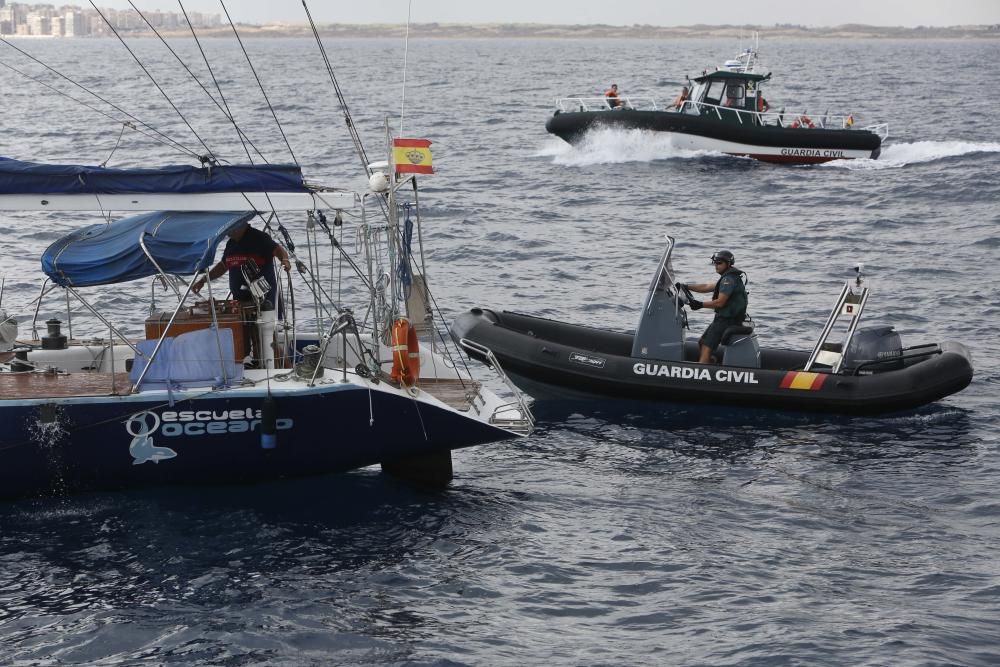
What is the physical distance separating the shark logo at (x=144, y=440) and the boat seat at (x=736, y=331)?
22.9ft

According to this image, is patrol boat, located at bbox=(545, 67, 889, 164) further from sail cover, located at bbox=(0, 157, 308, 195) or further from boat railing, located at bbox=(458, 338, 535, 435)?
sail cover, located at bbox=(0, 157, 308, 195)

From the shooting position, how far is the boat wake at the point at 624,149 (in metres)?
37.8

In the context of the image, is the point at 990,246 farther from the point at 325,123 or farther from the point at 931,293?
the point at 325,123

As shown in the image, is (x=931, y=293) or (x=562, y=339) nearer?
(x=562, y=339)

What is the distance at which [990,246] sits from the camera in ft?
83.6

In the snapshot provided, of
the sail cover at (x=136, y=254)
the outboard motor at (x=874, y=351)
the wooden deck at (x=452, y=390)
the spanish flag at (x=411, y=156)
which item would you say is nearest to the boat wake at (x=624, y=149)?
the outboard motor at (x=874, y=351)

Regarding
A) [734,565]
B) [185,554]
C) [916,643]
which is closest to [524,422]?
[734,565]

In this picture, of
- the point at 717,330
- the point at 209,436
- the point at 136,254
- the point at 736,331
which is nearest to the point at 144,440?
the point at 209,436

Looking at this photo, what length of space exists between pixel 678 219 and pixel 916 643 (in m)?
20.5

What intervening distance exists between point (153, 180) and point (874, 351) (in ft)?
29.0

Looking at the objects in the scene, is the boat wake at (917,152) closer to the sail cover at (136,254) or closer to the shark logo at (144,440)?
the sail cover at (136,254)

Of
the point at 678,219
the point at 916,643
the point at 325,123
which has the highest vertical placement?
the point at 325,123

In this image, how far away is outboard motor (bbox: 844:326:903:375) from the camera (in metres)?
15.0

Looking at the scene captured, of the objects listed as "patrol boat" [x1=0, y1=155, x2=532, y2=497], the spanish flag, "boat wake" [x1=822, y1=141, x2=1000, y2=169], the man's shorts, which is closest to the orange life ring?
"patrol boat" [x1=0, y1=155, x2=532, y2=497]
